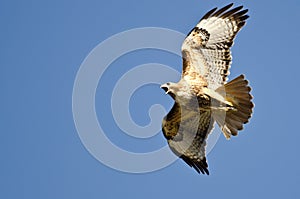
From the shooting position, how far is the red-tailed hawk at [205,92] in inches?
437

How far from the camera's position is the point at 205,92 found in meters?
11.2

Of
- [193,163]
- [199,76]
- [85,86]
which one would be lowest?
[193,163]

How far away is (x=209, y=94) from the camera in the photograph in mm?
11156

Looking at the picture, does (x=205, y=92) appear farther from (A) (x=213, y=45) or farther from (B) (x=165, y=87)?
(A) (x=213, y=45)

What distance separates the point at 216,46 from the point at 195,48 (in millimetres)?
374

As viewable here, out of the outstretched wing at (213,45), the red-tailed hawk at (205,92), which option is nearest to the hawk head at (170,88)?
the red-tailed hawk at (205,92)

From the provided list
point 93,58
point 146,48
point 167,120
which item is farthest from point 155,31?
point 167,120

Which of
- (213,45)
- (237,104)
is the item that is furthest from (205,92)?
(213,45)

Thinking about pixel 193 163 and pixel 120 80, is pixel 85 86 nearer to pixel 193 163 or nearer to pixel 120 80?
pixel 120 80

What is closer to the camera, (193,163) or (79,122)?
(193,163)

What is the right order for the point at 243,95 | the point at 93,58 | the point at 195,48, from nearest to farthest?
1. the point at 243,95
2. the point at 195,48
3. the point at 93,58

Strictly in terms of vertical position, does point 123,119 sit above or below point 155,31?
below

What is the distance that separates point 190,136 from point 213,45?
1607 mm

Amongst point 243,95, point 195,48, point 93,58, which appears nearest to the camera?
point 243,95
